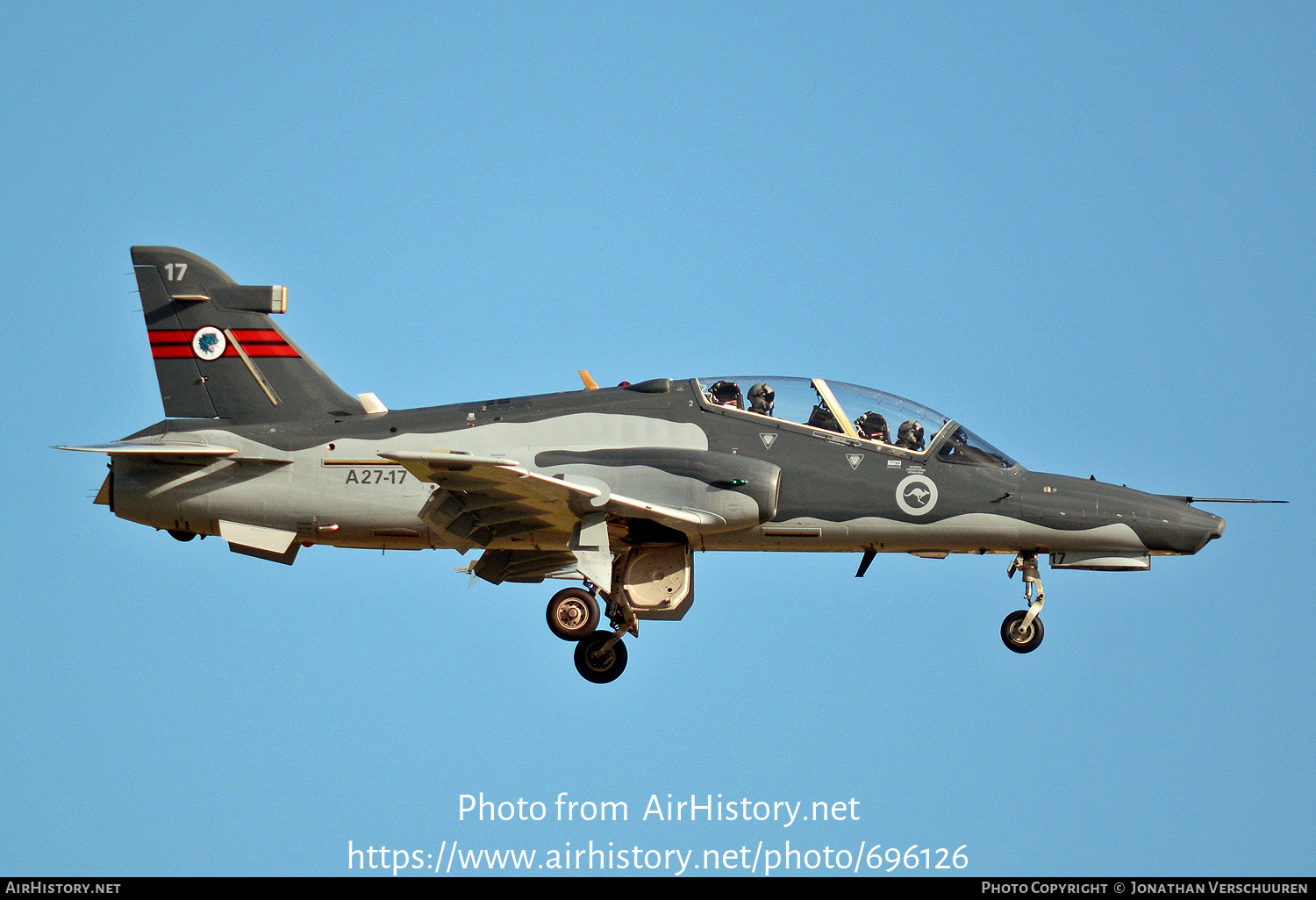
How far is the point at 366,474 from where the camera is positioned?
23406mm

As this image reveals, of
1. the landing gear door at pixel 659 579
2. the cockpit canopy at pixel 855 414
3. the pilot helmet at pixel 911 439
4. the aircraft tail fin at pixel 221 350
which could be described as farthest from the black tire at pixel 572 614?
the pilot helmet at pixel 911 439

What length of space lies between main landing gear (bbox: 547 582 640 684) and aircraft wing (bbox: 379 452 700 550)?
0.94m

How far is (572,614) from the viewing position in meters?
23.1

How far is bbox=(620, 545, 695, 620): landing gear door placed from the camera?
76.9 feet

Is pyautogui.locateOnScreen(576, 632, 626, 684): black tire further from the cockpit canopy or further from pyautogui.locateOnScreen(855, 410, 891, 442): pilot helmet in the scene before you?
pyautogui.locateOnScreen(855, 410, 891, 442): pilot helmet

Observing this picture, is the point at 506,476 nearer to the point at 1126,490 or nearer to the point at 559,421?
the point at 559,421

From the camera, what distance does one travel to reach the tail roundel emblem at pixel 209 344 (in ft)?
81.1

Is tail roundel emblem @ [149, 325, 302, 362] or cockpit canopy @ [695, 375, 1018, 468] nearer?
cockpit canopy @ [695, 375, 1018, 468]

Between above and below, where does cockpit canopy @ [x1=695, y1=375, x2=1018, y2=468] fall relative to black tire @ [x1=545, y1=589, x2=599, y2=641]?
above

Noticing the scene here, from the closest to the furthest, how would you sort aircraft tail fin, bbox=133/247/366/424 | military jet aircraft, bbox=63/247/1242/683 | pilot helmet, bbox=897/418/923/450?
1. military jet aircraft, bbox=63/247/1242/683
2. pilot helmet, bbox=897/418/923/450
3. aircraft tail fin, bbox=133/247/366/424

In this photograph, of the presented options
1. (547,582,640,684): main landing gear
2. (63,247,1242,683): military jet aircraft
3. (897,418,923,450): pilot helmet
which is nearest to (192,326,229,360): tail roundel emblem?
(63,247,1242,683): military jet aircraft

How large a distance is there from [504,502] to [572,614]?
6.35 feet

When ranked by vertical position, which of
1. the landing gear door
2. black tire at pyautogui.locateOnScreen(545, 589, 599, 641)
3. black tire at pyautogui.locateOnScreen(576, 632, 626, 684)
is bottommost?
black tire at pyautogui.locateOnScreen(576, 632, 626, 684)
